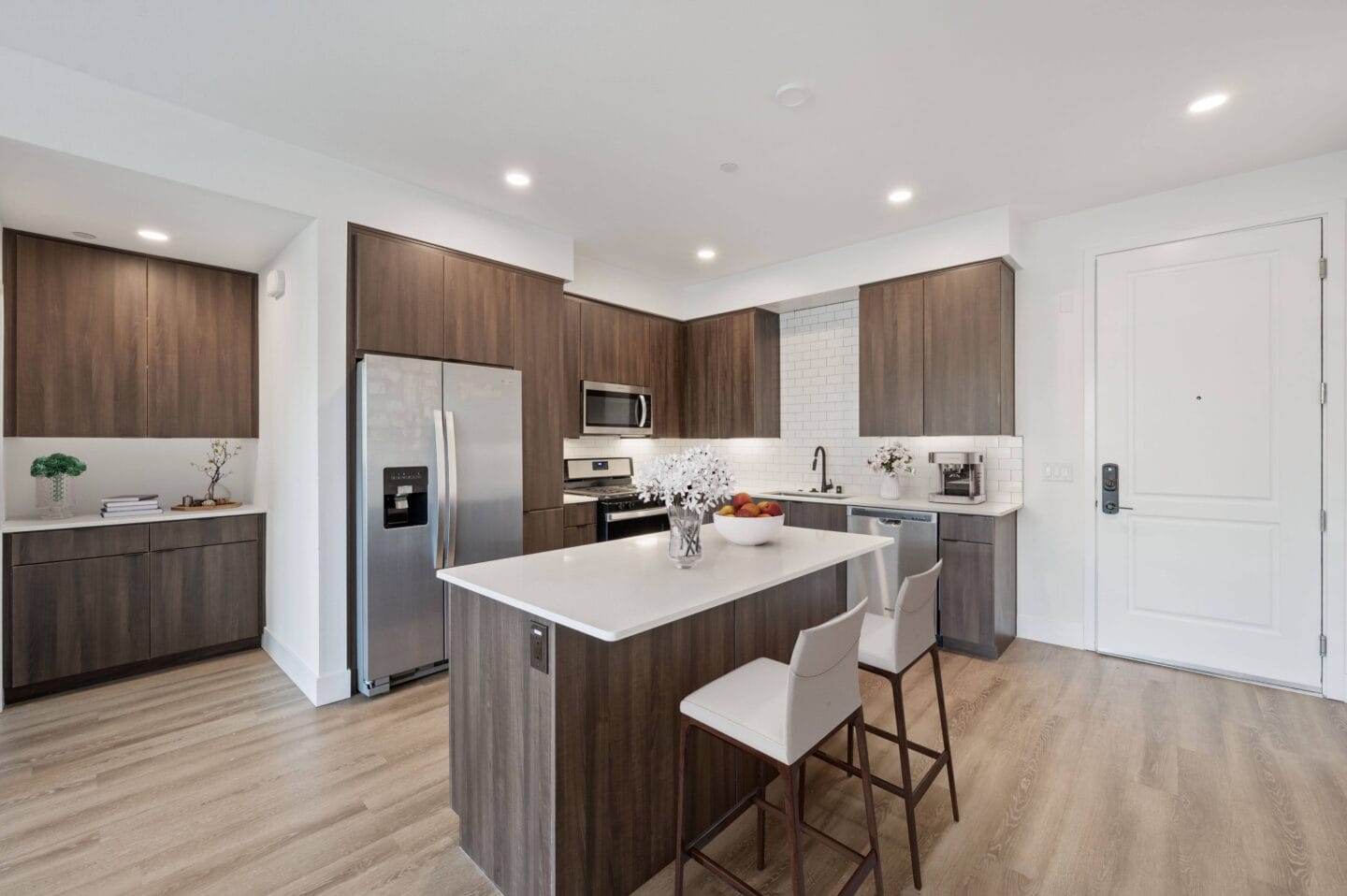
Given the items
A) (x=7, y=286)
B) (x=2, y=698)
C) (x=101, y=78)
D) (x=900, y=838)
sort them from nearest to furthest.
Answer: (x=900, y=838) < (x=101, y=78) < (x=2, y=698) < (x=7, y=286)

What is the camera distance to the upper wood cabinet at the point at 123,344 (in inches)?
127

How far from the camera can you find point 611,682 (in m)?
1.69

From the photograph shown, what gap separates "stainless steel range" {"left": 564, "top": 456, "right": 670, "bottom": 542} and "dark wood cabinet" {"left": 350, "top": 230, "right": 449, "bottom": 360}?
1.59 m

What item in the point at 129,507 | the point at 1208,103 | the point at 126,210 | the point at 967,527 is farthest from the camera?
the point at 967,527

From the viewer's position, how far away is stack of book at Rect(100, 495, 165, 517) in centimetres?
341

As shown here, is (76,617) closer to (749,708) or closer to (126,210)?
(126,210)

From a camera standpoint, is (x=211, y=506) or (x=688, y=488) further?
(x=211, y=506)

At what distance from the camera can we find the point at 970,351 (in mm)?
3902

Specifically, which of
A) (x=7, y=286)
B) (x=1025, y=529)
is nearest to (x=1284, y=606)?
(x=1025, y=529)

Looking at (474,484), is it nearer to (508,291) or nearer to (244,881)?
(508,291)

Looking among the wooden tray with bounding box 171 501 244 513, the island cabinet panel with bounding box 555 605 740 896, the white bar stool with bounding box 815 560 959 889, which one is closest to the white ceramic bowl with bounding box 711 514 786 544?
the island cabinet panel with bounding box 555 605 740 896

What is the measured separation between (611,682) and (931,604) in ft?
3.83

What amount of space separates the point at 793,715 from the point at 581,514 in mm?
2935

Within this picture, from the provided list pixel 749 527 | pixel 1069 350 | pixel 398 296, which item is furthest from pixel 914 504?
pixel 398 296
